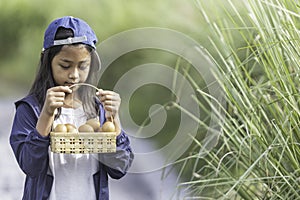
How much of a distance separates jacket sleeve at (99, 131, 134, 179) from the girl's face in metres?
0.18

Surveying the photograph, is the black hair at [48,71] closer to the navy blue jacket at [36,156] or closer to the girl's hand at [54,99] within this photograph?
the navy blue jacket at [36,156]

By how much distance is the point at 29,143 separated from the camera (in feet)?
4.83

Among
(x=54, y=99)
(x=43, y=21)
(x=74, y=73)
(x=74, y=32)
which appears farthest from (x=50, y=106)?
(x=43, y=21)

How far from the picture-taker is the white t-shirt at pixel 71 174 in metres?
1.55

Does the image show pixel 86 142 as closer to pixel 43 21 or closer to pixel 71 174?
pixel 71 174

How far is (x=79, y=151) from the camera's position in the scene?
1.44 m

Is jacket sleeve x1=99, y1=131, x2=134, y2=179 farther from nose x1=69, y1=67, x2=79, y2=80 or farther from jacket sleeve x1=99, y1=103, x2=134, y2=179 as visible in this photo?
nose x1=69, y1=67, x2=79, y2=80

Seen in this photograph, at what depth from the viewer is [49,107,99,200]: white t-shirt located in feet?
5.08

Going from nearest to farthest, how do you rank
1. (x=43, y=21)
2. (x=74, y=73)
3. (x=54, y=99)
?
(x=54, y=99) < (x=74, y=73) < (x=43, y=21)

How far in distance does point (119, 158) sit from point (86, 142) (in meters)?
0.14

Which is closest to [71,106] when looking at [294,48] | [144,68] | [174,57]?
[294,48]

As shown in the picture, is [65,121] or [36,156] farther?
[65,121]

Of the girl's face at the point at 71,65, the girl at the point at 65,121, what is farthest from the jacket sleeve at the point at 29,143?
the girl's face at the point at 71,65

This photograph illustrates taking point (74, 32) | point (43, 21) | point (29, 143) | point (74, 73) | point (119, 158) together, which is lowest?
point (119, 158)
